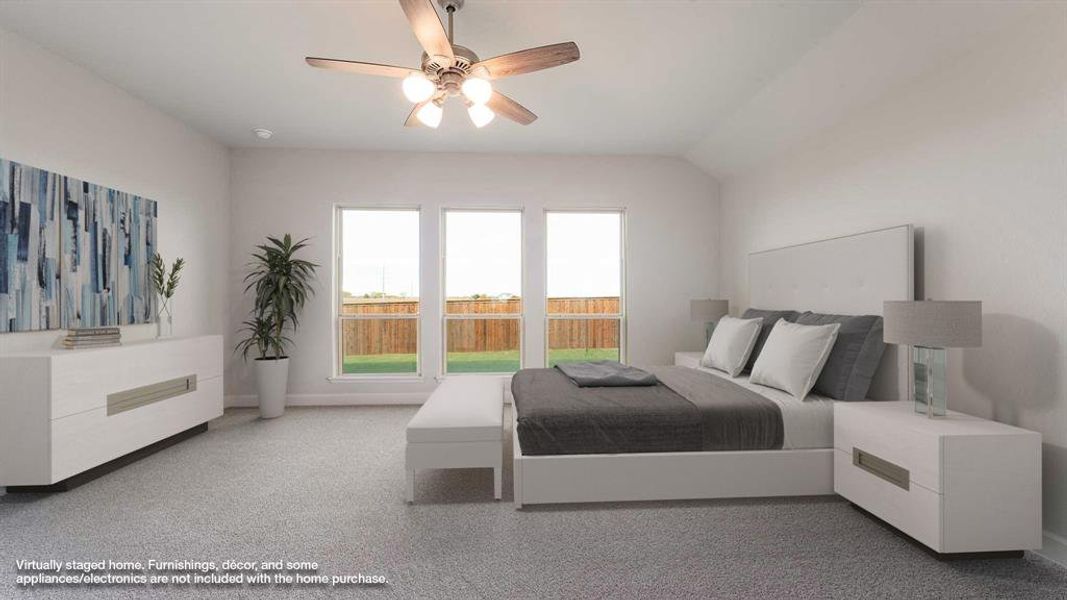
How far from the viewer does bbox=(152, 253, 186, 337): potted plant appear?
3604mm

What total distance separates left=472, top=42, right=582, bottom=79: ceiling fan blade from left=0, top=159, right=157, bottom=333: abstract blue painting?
2.84 m

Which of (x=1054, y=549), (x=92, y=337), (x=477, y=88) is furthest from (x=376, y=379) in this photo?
(x=1054, y=549)

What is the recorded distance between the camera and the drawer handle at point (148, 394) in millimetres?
2807

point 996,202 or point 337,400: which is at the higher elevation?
point 996,202

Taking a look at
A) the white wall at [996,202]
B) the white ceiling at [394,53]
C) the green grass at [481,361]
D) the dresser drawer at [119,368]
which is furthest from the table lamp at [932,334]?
the dresser drawer at [119,368]

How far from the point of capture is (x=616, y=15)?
243 cm

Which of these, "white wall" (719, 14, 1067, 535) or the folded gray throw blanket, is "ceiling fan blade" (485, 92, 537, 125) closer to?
the folded gray throw blanket

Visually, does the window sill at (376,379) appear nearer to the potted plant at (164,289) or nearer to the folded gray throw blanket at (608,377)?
the potted plant at (164,289)

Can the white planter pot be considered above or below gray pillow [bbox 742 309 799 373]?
below

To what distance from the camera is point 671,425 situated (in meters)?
2.35

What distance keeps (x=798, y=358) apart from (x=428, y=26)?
266cm

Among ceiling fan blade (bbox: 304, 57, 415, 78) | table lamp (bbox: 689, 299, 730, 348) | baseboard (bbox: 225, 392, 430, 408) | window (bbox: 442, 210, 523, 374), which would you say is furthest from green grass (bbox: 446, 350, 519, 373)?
ceiling fan blade (bbox: 304, 57, 415, 78)

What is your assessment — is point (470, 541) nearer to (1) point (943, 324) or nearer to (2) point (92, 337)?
(1) point (943, 324)

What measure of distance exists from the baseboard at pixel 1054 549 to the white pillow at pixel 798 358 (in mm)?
1036
